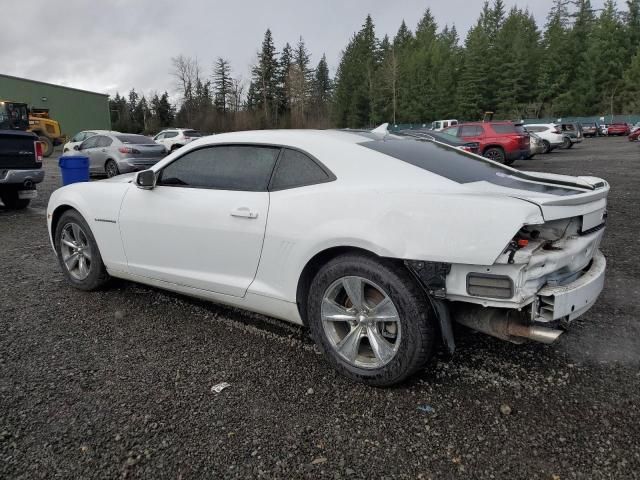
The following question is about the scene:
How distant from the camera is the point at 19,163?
28.8 feet

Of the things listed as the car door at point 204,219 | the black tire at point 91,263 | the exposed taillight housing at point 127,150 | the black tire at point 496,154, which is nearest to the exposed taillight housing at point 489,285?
the car door at point 204,219

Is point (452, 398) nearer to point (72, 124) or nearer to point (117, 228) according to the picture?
point (117, 228)

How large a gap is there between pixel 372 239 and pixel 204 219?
131cm

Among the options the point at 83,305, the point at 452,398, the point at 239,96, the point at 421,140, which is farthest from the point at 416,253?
the point at 239,96

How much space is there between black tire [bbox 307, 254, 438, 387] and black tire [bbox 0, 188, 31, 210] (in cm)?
898

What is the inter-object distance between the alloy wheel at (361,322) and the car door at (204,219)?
606 mm

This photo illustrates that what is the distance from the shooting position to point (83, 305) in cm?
408

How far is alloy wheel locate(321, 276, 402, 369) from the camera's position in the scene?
2656 mm

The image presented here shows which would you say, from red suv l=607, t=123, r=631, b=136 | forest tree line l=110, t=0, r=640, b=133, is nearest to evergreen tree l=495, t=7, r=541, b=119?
forest tree line l=110, t=0, r=640, b=133

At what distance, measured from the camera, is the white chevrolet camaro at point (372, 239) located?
7.73 ft

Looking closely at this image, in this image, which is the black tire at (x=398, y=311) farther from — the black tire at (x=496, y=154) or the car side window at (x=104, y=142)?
the black tire at (x=496, y=154)

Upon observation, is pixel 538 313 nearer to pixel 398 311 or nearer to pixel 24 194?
pixel 398 311

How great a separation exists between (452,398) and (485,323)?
1.49ft

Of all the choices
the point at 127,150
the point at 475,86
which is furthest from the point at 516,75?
the point at 127,150
